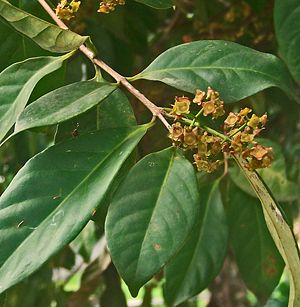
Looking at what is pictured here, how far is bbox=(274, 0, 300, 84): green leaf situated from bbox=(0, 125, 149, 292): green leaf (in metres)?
0.39

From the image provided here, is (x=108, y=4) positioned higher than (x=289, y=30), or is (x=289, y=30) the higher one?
(x=108, y=4)

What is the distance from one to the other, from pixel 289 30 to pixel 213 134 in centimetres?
39

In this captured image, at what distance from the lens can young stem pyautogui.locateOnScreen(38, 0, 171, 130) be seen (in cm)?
76

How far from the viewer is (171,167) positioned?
0.77 metres

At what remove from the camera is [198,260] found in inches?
46.6

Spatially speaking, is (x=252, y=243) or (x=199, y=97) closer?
(x=199, y=97)

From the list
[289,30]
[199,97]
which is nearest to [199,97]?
[199,97]

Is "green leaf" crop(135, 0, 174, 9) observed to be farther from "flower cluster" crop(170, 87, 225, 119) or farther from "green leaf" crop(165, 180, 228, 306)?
"green leaf" crop(165, 180, 228, 306)

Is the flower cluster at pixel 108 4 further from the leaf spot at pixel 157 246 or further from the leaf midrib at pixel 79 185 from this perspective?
the leaf spot at pixel 157 246

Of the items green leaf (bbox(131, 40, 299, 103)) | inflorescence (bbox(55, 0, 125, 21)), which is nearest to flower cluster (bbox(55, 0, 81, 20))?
inflorescence (bbox(55, 0, 125, 21))

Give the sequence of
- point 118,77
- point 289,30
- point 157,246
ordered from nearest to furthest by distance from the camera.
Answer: point 157,246
point 118,77
point 289,30

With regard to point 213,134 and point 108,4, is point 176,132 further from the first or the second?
point 108,4

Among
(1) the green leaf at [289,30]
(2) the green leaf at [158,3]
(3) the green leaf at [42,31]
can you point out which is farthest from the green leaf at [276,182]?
(3) the green leaf at [42,31]

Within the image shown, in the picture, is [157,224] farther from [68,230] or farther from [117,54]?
[117,54]
